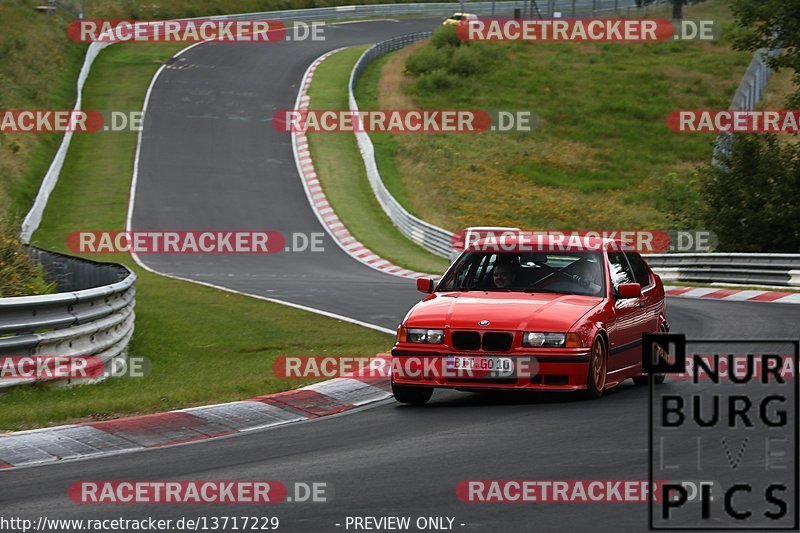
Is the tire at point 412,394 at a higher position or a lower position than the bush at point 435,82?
lower

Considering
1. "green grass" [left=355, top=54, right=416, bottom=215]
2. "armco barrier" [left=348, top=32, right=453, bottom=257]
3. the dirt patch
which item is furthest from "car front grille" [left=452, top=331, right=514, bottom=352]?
the dirt patch

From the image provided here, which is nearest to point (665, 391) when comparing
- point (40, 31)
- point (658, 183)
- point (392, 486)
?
point (392, 486)

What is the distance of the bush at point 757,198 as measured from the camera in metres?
30.0

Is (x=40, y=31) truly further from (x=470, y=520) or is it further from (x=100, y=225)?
(x=470, y=520)

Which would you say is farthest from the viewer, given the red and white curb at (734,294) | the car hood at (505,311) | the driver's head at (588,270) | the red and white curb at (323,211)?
the red and white curb at (323,211)

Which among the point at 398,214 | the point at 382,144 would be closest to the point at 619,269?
the point at 398,214

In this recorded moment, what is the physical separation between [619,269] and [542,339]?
74.5 inches

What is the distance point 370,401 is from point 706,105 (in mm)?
48802

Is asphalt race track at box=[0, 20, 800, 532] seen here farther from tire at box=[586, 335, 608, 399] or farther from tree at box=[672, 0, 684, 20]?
tree at box=[672, 0, 684, 20]

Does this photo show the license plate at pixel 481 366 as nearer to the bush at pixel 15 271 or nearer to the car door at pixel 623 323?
the car door at pixel 623 323

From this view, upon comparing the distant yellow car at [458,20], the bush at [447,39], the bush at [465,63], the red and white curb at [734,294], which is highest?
the distant yellow car at [458,20]

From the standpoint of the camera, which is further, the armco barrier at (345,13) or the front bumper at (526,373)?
the armco barrier at (345,13)

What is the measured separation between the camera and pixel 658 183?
48.7 meters

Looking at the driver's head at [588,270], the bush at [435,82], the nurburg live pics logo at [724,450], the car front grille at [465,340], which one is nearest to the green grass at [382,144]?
the bush at [435,82]
